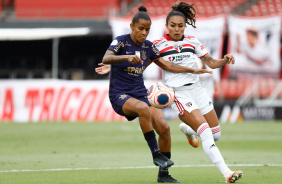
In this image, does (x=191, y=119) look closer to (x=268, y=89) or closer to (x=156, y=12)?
(x=268, y=89)

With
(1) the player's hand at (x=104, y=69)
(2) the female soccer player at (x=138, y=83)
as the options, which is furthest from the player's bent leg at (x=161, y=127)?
(1) the player's hand at (x=104, y=69)

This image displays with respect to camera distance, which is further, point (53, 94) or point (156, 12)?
point (156, 12)

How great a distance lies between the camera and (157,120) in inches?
335

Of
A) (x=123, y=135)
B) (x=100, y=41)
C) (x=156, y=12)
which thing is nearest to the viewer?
(x=123, y=135)

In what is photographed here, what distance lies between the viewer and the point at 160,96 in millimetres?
8453

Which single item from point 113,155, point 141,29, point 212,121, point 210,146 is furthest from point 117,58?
point 113,155

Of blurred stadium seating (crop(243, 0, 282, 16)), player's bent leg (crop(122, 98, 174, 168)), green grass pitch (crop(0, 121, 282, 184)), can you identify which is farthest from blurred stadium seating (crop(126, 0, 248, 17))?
player's bent leg (crop(122, 98, 174, 168))

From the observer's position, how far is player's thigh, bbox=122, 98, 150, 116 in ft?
26.8

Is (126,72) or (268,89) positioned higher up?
(126,72)

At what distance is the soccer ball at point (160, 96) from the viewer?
8.46 metres

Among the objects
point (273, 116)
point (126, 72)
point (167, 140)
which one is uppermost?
point (126, 72)

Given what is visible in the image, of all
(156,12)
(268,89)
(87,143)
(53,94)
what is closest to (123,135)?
(87,143)

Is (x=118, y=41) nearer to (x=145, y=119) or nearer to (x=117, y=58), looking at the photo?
(x=117, y=58)

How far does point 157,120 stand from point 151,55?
3.12ft
